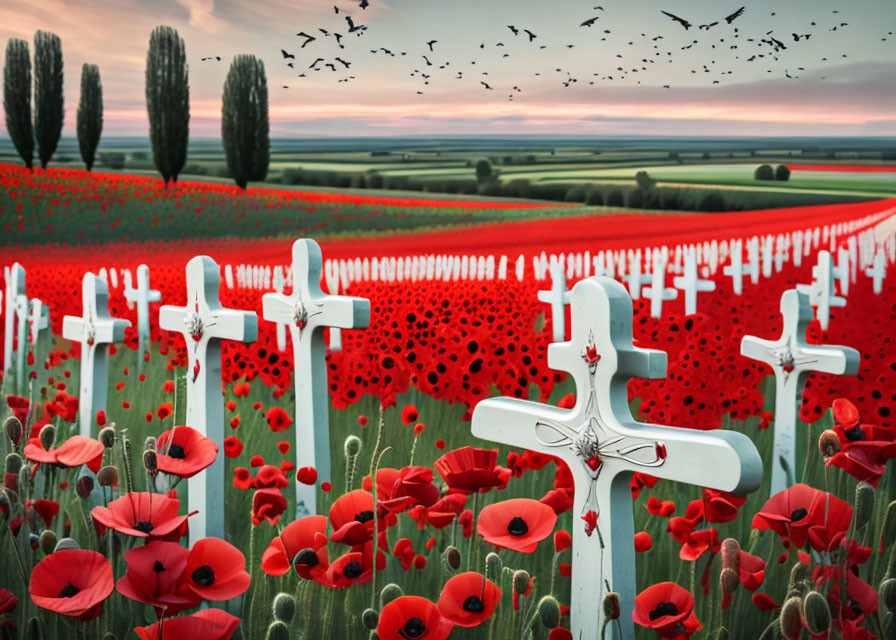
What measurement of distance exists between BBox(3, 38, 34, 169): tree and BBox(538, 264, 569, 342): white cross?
2.50 m

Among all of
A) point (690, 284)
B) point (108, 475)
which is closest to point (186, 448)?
point (108, 475)

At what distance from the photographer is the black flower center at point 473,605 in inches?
32.2

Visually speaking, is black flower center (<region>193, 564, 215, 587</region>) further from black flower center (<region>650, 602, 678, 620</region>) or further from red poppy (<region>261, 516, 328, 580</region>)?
black flower center (<region>650, 602, 678, 620</region>)

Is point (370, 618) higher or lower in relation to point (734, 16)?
lower

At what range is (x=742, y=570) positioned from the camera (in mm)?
887

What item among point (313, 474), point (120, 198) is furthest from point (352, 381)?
point (120, 198)

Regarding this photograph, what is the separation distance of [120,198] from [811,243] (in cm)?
312

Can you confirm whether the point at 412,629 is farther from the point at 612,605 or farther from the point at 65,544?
the point at 65,544

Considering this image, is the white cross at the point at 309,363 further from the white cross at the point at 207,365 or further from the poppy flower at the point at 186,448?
the poppy flower at the point at 186,448

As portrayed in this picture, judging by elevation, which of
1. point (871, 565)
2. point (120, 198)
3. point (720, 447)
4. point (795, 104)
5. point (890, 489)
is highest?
point (795, 104)

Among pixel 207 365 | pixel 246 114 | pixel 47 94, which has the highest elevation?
pixel 47 94

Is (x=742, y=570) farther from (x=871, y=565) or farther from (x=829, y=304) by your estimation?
(x=829, y=304)

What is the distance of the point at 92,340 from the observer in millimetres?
2160

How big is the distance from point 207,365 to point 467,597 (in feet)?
3.42
